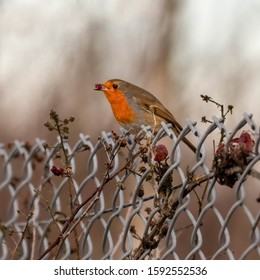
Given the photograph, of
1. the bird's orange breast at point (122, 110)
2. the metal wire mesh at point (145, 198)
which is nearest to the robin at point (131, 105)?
the bird's orange breast at point (122, 110)

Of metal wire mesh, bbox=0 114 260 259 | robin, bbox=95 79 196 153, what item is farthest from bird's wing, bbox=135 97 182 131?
metal wire mesh, bbox=0 114 260 259

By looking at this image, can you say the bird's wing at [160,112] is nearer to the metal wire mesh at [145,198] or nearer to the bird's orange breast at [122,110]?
the bird's orange breast at [122,110]

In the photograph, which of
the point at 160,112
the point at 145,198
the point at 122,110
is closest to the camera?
the point at 145,198

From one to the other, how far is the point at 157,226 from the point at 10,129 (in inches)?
216

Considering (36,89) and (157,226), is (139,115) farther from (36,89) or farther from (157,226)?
(36,89)

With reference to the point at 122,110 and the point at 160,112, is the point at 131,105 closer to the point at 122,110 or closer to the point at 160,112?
the point at 122,110

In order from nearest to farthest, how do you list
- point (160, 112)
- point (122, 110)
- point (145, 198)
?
point (145, 198) < point (160, 112) < point (122, 110)

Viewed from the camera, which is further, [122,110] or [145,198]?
[122,110]

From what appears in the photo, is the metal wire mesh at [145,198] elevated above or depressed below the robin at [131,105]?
below

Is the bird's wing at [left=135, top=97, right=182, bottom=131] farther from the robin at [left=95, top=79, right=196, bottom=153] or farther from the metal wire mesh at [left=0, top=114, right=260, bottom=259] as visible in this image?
the metal wire mesh at [left=0, top=114, right=260, bottom=259]

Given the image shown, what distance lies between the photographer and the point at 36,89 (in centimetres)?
838

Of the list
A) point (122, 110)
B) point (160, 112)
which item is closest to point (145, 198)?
point (160, 112)

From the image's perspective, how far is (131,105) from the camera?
187 inches

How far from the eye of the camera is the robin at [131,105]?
15.3 feet
